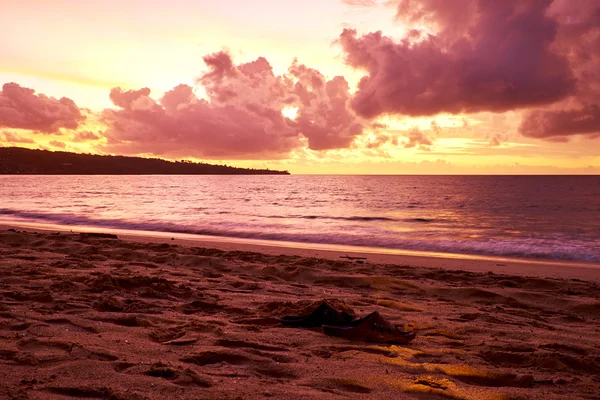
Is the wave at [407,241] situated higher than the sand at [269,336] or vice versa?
the sand at [269,336]

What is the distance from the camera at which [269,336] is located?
15.9ft

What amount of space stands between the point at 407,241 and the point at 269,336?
512 inches

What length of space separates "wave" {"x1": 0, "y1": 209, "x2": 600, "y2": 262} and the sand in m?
5.93

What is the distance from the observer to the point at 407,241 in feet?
56.1

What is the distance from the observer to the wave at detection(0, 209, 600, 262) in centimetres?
1473

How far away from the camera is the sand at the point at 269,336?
138 inches

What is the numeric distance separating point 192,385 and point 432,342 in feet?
8.56

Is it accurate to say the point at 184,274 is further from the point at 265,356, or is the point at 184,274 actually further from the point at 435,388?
the point at 435,388

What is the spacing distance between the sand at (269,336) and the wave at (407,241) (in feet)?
19.5

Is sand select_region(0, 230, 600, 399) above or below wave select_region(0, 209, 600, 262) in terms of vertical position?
above

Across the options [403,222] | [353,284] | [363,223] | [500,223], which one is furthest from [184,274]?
[500,223]

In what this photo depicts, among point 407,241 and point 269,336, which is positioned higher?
point 269,336

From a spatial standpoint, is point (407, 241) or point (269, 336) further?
point (407, 241)

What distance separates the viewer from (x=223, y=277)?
8281 mm
